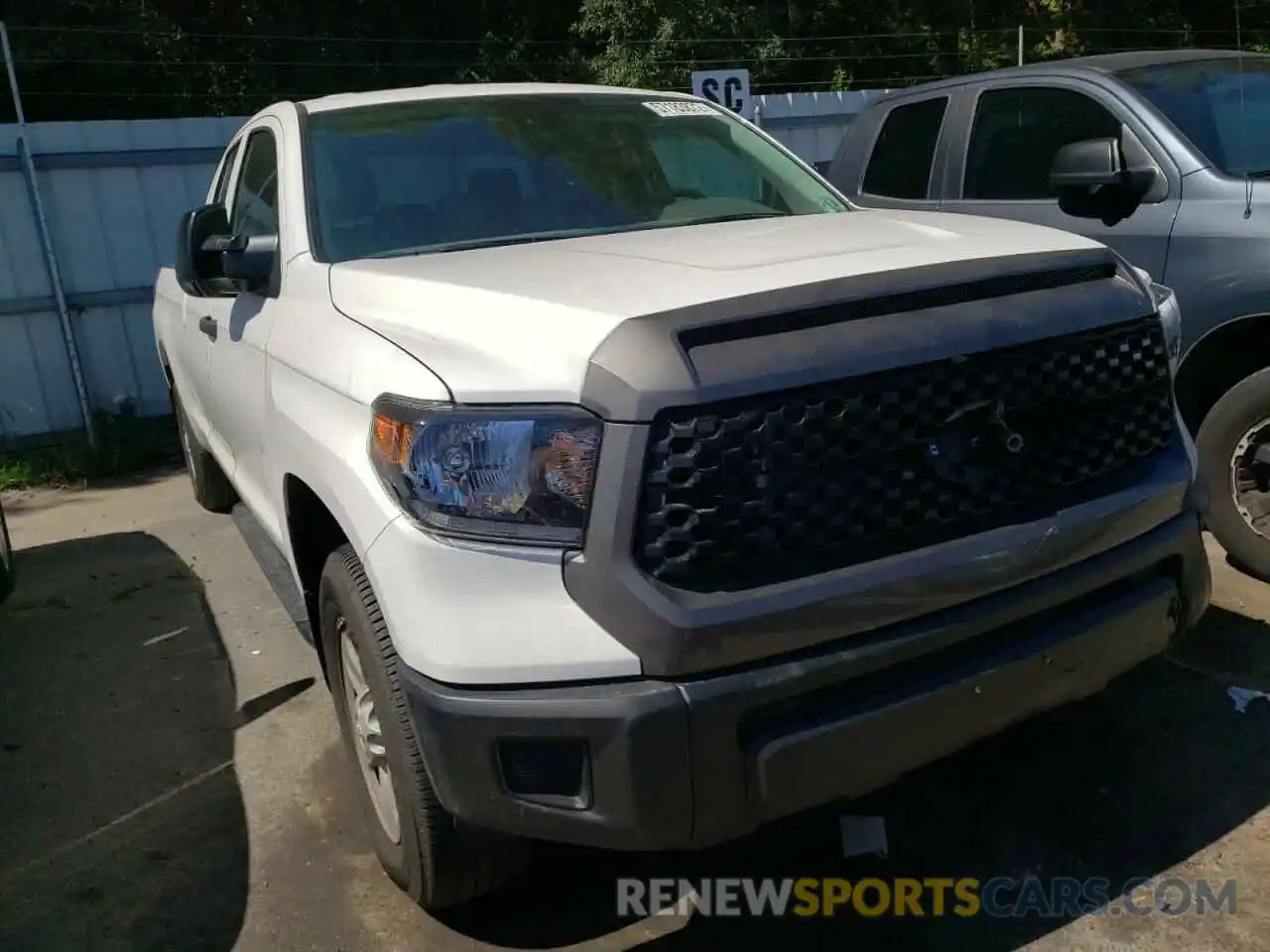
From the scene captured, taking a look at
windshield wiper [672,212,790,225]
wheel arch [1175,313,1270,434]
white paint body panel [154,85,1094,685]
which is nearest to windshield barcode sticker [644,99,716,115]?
windshield wiper [672,212,790,225]

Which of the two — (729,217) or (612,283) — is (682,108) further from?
(612,283)

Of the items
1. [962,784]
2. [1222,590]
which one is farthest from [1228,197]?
[962,784]

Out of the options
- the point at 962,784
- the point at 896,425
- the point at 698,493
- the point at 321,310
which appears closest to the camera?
the point at 698,493

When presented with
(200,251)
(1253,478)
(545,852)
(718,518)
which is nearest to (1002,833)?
(545,852)

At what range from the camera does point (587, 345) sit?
2.20m

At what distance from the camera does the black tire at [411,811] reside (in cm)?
245

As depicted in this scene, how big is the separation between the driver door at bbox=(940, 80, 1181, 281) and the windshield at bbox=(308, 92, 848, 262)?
1.30 meters

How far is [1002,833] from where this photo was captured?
9.83 feet

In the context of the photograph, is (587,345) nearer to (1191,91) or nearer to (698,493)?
(698,493)

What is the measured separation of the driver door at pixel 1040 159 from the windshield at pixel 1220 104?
0.15 metres

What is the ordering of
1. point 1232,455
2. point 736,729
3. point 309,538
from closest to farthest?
1. point 736,729
2. point 309,538
3. point 1232,455

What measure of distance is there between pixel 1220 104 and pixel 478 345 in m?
3.57

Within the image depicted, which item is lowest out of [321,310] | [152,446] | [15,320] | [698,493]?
[152,446]

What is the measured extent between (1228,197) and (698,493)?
9.73 feet
